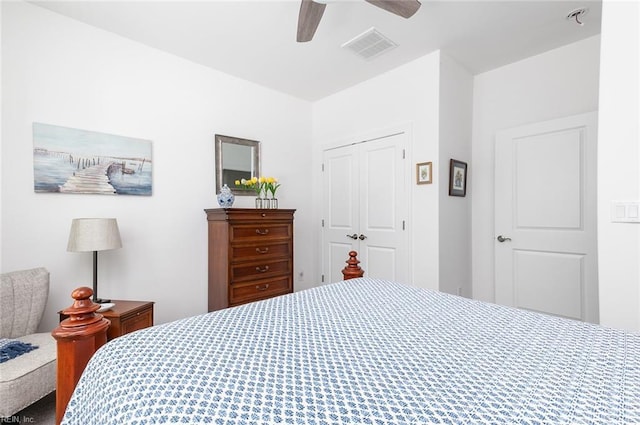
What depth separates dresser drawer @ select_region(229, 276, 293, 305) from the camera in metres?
2.80

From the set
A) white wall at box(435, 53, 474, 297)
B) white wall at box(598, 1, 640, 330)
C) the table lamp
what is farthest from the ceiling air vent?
the table lamp

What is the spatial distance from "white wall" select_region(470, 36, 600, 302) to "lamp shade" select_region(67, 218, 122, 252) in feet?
11.5

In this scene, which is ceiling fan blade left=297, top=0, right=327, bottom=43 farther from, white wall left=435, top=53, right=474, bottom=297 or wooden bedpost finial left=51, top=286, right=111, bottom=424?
wooden bedpost finial left=51, top=286, right=111, bottom=424

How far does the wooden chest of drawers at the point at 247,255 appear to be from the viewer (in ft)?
9.19

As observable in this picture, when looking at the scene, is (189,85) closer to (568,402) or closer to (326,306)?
(326,306)

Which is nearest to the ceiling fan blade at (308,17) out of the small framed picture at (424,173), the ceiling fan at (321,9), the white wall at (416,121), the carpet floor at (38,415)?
the ceiling fan at (321,9)

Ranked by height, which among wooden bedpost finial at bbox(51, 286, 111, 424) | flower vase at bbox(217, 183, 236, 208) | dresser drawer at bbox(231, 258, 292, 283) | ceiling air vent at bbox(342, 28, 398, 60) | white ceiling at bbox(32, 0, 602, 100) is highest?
white ceiling at bbox(32, 0, 602, 100)

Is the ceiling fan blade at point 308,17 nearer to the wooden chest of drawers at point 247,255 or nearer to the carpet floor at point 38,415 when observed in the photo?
the wooden chest of drawers at point 247,255

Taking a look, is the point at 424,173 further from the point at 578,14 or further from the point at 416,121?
the point at 578,14

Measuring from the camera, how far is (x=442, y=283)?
2924 mm

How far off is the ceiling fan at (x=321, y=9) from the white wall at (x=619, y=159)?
1.05 metres

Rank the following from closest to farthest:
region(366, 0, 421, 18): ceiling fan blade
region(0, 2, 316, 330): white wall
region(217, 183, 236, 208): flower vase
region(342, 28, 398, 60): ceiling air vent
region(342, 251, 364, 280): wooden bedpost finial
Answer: region(366, 0, 421, 18): ceiling fan blade → region(342, 251, 364, 280): wooden bedpost finial → region(0, 2, 316, 330): white wall → region(342, 28, 398, 60): ceiling air vent → region(217, 183, 236, 208): flower vase

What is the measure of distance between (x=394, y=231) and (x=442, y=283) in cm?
72

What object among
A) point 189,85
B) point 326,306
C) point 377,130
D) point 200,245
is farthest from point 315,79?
point 326,306
